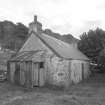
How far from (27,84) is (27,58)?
2689 millimetres

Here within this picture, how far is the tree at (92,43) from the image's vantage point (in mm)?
23587

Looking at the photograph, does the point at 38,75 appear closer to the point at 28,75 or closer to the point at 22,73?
the point at 28,75

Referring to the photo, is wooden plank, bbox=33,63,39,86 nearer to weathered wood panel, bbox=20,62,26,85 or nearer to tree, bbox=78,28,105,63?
weathered wood panel, bbox=20,62,26,85

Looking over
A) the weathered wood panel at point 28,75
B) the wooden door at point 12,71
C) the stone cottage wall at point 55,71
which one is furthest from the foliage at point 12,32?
the stone cottage wall at point 55,71

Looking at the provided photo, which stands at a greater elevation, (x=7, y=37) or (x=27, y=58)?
(x=7, y=37)

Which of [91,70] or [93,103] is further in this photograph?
[91,70]

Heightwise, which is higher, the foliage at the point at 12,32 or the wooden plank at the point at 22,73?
the foliage at the point at 12,32

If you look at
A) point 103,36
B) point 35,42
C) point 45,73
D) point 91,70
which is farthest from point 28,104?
point 103,36

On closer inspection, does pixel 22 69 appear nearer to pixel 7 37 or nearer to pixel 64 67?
pixel 64 67

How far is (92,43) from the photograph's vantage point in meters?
24.1

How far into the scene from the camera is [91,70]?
24.0 meters

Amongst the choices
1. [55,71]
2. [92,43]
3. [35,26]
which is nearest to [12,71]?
[55,71]

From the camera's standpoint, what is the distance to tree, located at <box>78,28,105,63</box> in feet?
77.4

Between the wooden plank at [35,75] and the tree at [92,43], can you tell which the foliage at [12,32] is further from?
the wooden plank at [35,75]
